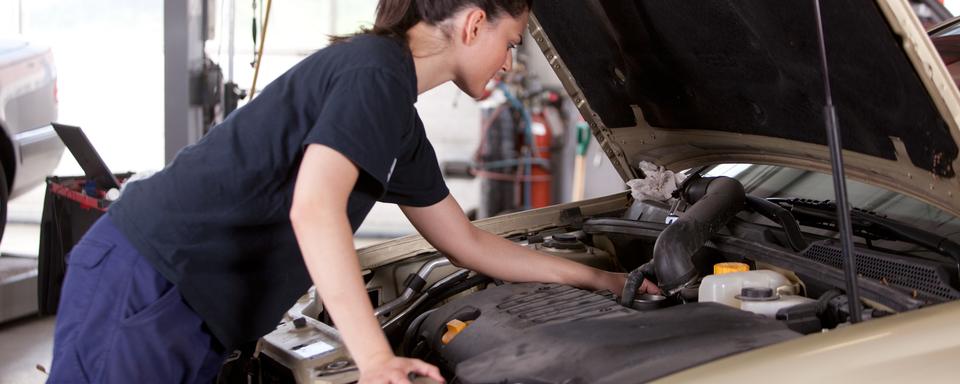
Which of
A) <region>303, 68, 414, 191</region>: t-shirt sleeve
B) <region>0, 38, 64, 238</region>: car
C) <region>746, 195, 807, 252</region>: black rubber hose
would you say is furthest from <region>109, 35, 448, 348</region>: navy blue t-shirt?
<region>0, 38, 64, 238</region>: car

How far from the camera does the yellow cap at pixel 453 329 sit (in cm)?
180

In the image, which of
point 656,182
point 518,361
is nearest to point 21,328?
point 656,182

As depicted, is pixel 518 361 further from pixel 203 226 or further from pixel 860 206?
pixel 860 206

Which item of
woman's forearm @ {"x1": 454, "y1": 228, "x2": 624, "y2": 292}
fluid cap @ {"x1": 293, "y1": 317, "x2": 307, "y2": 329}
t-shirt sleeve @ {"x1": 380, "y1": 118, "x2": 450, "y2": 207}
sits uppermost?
t-shirt sleeve @ {"x1": 380, "y1": 118, "x2": 450, "y2": 207}

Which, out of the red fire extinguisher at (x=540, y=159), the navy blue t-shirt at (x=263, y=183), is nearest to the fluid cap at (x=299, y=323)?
the navy blue t-shirt at (x=263, y=183)

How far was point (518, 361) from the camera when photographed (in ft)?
4.91

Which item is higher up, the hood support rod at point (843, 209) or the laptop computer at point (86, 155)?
the hood support rod at point (843, 209)

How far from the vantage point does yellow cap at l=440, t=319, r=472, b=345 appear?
5.92 ft

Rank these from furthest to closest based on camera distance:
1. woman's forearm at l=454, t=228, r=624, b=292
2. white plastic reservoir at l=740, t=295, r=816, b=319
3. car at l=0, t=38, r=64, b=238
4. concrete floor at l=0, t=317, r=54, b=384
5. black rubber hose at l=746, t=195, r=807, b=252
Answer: car at l=0, t=38, r=64, b=238, concrete floor at l=0, t=317, r=54, b=384, woman's forearm at l=454, t=228, r=624, b=292, black rubber hose at l=746, t=195, r=807, b=252, white plastic reservoir at l=740, t=295, r=816, b=319

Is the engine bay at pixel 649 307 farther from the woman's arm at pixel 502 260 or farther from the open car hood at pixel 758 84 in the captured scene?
the open car hood at pixel 758 84

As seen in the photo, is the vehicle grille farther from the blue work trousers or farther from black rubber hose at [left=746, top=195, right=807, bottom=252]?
the blue work trousers

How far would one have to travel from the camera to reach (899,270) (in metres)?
1.70

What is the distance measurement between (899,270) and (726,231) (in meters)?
0.47

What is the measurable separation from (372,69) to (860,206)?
116 centimetres
